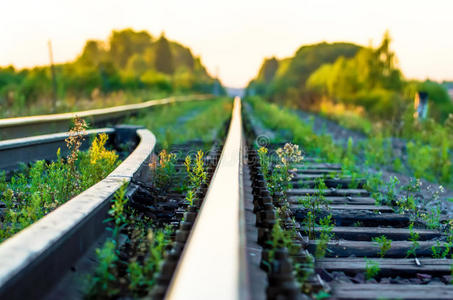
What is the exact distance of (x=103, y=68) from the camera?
100 ft

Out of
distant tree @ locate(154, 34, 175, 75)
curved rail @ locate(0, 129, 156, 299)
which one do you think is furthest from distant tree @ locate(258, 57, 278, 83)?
curved rail @ locate(0, 129, 156, 299)

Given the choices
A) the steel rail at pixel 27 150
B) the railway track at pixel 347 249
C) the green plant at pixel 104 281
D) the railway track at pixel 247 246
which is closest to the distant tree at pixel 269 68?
the steel rail at pixel 27 150

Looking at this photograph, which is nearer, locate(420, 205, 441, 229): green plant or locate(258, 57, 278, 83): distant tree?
locate(420, 205, 441, 229): green plant

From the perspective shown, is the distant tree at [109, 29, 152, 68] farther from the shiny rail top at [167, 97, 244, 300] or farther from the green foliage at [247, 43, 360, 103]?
the shiny rail top at [167, 97, 244, 300]

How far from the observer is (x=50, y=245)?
1.71m

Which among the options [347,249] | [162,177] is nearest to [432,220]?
[347,249]

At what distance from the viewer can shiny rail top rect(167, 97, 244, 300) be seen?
1.37 metres

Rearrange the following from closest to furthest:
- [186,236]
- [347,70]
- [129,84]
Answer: [186,236] → [347,70] → [129,84]

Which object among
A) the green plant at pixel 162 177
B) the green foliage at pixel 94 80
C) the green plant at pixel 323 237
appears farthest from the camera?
the green foliage at pixel 94 80

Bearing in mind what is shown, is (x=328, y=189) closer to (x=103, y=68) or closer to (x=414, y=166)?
(x=414, y=166)

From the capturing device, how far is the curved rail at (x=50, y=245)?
152 centimetres

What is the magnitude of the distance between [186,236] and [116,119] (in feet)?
23.5

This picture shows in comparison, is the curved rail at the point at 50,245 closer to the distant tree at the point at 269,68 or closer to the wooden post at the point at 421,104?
the wooden post at the point at 421,104

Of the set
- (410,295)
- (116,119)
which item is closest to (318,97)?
(116,119)
